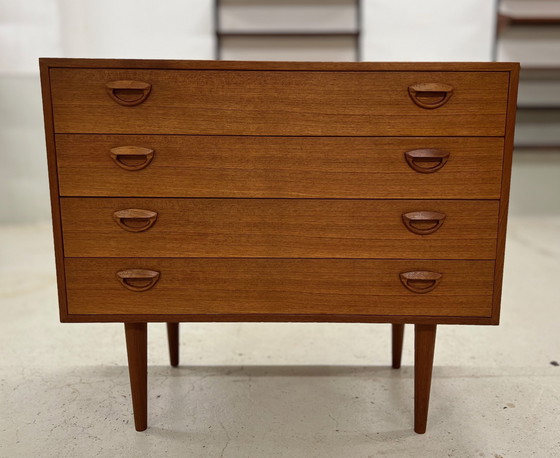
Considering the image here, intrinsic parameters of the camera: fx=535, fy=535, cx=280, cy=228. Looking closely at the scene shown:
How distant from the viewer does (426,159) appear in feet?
3.76

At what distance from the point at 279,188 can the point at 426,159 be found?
0.32 meters

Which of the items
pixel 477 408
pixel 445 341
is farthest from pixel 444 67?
pixel 445 341

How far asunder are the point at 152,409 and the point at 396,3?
124 inches

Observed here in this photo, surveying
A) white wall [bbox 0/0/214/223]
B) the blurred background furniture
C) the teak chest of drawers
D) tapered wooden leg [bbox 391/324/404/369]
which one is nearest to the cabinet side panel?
the teak chest of drawers

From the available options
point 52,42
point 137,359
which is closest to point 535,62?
point 52,42

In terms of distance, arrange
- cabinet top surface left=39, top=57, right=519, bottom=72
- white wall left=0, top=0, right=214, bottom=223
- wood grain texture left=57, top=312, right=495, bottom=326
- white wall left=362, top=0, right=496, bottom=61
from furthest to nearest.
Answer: white wall left=362, top=0, right=496, bottom=61 < white wall left=0, top=0, right=214, bottom=223 < wood grain texture left=57, top=312, right=495, bottom=326 < cabinet top surface left=39, top=57, right=519, bottom=72

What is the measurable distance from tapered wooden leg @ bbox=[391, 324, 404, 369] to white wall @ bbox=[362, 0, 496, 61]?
8.21 ft

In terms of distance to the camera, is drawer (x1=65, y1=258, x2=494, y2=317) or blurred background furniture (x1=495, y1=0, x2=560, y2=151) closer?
drawer (x1=65, y1=258, x2=494, y2=317)

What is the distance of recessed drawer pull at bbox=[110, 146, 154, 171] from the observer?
3.73 ft

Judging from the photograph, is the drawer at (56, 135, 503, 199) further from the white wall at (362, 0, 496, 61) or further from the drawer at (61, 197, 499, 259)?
the white wall at (362, 0, 496, 61)

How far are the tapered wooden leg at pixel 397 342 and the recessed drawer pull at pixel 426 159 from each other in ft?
1.86

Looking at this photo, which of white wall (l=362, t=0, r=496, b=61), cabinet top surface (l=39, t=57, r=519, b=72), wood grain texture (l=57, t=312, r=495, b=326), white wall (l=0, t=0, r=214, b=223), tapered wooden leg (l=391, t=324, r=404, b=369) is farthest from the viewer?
white wall (l=362, t=0, r=496, b=61)

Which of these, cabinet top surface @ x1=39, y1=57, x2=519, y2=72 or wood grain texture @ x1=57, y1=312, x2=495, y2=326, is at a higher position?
cabinet top surface @ x1=39, y1=57, x2=519, y2=72

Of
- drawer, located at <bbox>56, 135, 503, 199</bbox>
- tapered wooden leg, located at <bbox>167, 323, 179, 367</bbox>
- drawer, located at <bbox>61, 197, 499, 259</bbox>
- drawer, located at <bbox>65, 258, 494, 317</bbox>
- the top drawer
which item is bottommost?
tapered wooden leg, located at <bbox>167, 323, 179, 367</bbox>
